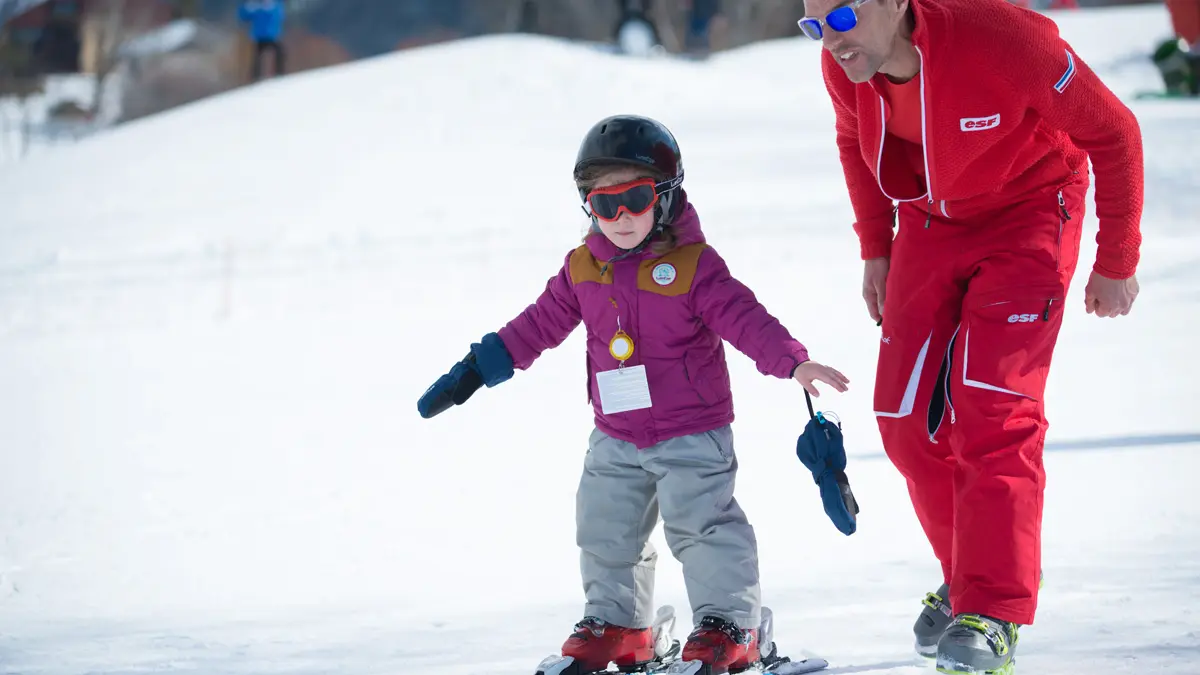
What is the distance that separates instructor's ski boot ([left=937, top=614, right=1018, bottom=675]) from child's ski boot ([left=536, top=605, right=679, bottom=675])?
772 millimetres

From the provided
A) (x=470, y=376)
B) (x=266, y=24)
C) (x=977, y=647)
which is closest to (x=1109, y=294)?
(x=977, y=647)

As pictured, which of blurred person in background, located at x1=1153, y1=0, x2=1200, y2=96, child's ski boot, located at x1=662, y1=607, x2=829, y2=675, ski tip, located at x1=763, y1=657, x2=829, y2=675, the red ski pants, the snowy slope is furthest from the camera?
blurred person in background, located at x1=1153, y1=0, x2=1200, y2=96

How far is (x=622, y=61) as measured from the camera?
2038 centimetres

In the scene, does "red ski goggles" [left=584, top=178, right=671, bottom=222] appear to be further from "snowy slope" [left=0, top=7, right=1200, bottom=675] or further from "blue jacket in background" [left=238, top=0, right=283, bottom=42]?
"blue jacket in background" [left=238, top=0, right=283, bottom=42]

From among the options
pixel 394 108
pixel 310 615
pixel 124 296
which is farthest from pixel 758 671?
pixel 394 108

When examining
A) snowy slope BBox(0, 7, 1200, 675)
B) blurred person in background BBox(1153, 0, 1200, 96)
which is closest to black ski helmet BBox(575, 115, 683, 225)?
snowy slope BBox(0, 7, 1200, 675)

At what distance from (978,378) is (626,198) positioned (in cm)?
95

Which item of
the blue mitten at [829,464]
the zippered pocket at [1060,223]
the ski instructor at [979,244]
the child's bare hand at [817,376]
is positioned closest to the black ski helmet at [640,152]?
the ski instructor at [979,244]

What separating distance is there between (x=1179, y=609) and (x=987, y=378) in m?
1.02

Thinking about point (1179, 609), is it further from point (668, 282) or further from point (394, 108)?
point (394, 108)

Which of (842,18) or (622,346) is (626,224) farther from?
(842,18)

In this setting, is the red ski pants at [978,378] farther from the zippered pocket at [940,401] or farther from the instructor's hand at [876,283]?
the instructor's hand at [876,283]

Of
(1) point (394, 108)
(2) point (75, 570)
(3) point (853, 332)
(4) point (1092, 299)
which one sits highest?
(1) point (394, 108)

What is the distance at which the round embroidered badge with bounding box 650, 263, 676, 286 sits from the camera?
335 centimetres
